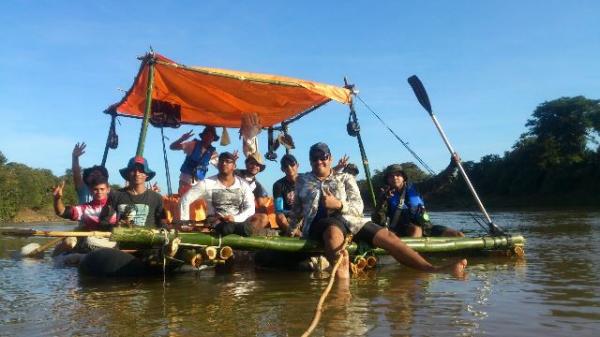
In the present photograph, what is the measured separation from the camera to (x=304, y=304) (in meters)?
4.07

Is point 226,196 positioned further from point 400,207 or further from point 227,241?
point 400,207

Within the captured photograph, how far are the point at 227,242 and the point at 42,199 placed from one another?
46930 mm

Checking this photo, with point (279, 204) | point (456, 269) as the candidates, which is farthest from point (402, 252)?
point (279, 204)

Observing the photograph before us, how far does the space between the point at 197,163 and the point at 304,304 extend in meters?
5.02

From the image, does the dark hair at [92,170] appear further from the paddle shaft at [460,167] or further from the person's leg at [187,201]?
the paddle shaft at [460,167]

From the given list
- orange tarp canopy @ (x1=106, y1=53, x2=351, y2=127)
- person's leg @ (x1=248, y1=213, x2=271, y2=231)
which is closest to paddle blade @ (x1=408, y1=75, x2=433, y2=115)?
orange tarp canopy @ (x1=106, y1=53, x2=351, y2=127)

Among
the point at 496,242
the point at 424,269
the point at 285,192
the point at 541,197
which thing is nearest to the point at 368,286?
the point at 424,269

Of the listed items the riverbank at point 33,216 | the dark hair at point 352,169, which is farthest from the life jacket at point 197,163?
the riverbank at point 33,216

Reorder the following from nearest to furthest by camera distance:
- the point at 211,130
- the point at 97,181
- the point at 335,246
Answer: the point at 335,246 < the point at 97,181 < the point at 211,130

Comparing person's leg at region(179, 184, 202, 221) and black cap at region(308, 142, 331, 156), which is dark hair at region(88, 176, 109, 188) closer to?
person's leg at region(179, 184, 202, 221)

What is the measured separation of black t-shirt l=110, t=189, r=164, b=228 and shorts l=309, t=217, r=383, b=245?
1.77 meters

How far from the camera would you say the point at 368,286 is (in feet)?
16.1

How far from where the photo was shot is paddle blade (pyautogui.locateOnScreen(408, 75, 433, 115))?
8.31 m

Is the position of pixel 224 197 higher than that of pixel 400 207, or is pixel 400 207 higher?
pixel 224 197
